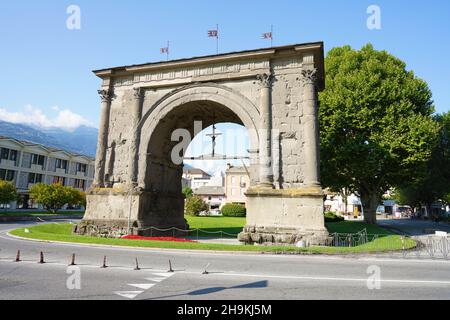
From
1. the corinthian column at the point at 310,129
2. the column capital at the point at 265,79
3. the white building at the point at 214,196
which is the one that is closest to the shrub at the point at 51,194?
the white building at the point at 214,196

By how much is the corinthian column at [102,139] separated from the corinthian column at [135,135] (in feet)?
7.03

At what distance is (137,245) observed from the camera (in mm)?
13398

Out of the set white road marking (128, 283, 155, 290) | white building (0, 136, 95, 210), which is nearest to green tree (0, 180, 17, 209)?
white building (0, 136, 95, 210)

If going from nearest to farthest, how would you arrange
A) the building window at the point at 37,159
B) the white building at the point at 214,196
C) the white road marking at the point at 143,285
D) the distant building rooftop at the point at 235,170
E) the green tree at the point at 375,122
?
the white road marking at the point at 143,285, the green tree at the point at 375,122, the building window at the point at 37,159, the distant building rooftop at the point at 235,170, the white building at the point at 214,196

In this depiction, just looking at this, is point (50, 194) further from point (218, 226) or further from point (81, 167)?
point (81, 167)

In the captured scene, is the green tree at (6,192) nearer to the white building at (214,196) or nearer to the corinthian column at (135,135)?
the corinthian column at (135,135)

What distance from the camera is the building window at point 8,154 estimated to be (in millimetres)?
45175

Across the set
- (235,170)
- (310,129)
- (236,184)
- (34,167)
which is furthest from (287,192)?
(34,167)

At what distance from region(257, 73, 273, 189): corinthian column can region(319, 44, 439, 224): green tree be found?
31.4 ft

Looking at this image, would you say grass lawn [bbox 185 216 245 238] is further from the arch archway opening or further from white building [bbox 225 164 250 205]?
white building [bbox 225 164 250 205]

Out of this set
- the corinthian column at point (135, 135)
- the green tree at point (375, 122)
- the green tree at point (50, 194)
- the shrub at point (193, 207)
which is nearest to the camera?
the corinthian column at point (135, 135)

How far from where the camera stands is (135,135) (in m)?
19.5

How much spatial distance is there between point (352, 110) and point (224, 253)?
17.2 meters

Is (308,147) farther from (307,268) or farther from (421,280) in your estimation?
(421,280)
